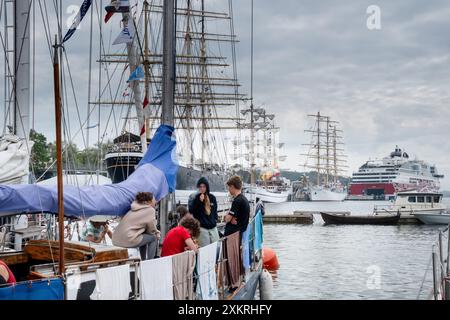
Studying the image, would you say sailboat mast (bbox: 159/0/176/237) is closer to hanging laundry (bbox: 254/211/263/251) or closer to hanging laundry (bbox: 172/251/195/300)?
hanging laundry (bbox: 172/251/195/300)

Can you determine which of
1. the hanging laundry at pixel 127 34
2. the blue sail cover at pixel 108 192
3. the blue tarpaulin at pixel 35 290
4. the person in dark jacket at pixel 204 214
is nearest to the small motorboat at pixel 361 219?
the hanging laundry at pixel 127 34

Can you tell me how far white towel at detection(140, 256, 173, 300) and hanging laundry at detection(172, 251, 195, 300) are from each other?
22 centimetres

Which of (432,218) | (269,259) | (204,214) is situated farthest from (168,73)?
(432,218)

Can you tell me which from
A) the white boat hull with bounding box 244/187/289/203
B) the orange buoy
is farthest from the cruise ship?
the orange buoy

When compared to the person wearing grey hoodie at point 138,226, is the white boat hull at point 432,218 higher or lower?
lower

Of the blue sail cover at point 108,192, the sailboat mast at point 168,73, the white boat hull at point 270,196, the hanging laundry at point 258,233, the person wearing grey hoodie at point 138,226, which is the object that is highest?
the sailboat mast at point 168,73

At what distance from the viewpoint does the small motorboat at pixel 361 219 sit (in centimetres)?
5969

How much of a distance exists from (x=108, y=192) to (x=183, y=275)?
223 centimetres

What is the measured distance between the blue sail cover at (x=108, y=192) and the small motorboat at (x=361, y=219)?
1973 inches

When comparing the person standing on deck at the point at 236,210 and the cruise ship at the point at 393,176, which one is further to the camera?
the cruise ship at the point at 393,176

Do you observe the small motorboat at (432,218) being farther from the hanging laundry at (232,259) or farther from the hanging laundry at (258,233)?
the hanging laundry at (232,259)

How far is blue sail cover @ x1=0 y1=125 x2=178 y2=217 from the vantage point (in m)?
9.05
